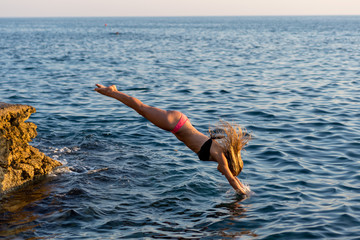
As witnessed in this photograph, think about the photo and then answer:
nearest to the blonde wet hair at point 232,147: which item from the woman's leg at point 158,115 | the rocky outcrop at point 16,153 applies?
the woman's leg at point 158,115

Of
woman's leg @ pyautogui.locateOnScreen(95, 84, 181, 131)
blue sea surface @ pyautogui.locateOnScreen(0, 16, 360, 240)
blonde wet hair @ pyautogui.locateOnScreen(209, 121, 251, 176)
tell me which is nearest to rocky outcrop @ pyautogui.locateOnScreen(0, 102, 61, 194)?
blue sea surface @ pyautogui.locateOnScreen(0, 16, 360, 240)

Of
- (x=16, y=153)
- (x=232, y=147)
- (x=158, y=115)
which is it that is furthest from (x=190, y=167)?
(x=16, y=153)

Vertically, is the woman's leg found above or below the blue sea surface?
above

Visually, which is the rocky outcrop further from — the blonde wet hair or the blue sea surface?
the blonde wet hair

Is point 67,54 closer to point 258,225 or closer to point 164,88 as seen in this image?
point 164,88

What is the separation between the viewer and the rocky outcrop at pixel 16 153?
9742 millimetres

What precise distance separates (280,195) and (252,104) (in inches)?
397

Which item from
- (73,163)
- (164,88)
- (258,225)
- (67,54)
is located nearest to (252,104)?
(164,88)

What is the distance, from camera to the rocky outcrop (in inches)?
384

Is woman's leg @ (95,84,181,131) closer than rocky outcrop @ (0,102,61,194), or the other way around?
woman's leg @ (95,84,181,131)

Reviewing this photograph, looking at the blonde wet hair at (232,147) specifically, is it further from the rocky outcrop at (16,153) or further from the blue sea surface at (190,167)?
the rocky outcrop at (16,153)

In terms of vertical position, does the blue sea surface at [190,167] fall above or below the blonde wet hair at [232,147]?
below

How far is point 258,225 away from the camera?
8.41m

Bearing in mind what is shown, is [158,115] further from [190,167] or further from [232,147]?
[190,167]
